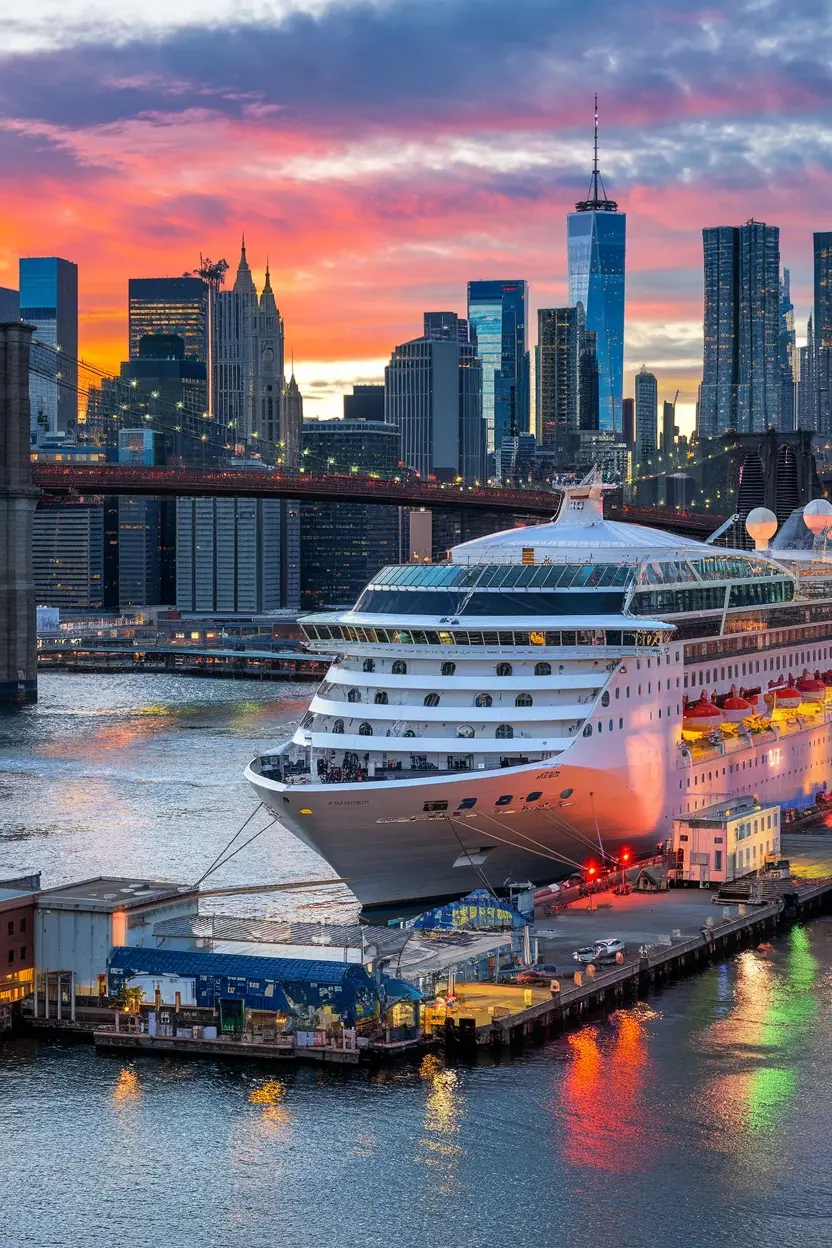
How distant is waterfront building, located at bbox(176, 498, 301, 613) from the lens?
6777 inches

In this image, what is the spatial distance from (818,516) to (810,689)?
33.7 ft

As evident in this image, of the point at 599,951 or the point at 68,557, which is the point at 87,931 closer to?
the point at 599,951

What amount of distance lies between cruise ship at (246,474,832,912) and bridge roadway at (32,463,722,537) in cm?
5000

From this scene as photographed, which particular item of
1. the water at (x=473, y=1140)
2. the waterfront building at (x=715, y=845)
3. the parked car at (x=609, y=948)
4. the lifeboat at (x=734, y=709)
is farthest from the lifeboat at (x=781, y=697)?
the parked car at (x=609, y=948)

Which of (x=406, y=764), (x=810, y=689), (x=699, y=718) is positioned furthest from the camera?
(x=810, y=689)

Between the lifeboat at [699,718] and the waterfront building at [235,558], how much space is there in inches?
5336

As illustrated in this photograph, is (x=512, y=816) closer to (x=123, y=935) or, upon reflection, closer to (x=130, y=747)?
(x=123, y=935)

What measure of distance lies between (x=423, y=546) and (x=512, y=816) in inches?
4991

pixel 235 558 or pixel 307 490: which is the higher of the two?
pixel 307 490

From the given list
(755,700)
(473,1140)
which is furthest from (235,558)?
(473,1140)

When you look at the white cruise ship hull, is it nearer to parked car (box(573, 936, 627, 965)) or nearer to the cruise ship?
the cruise ship

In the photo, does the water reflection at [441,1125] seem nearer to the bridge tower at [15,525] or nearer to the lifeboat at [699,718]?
the lifeboat at [699,718]

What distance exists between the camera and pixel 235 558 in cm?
17275

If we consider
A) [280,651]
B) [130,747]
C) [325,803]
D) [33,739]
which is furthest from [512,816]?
[280,651]
